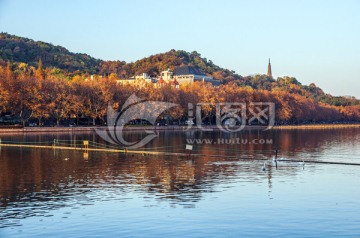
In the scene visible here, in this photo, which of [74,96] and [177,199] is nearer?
[177,199]

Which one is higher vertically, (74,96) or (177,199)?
(74,96)

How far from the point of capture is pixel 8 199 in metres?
23.1

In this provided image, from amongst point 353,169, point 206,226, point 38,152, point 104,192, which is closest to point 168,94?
point 38,152

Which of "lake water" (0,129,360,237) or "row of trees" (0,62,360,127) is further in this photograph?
"row of trees" (0,62,360,127)

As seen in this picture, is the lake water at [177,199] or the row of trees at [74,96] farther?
the row of trees at [74,96]

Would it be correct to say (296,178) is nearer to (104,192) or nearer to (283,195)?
(283,195)

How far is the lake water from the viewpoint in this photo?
724 inches

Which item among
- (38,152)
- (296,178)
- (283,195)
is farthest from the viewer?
(38,152)

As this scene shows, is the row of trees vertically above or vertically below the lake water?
above

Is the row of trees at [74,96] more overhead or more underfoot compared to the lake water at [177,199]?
more overhead

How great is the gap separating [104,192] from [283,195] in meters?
8.68

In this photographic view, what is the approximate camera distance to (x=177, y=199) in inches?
920

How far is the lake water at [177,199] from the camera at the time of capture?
1839 cm

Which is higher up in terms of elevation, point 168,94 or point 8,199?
point 168,94
